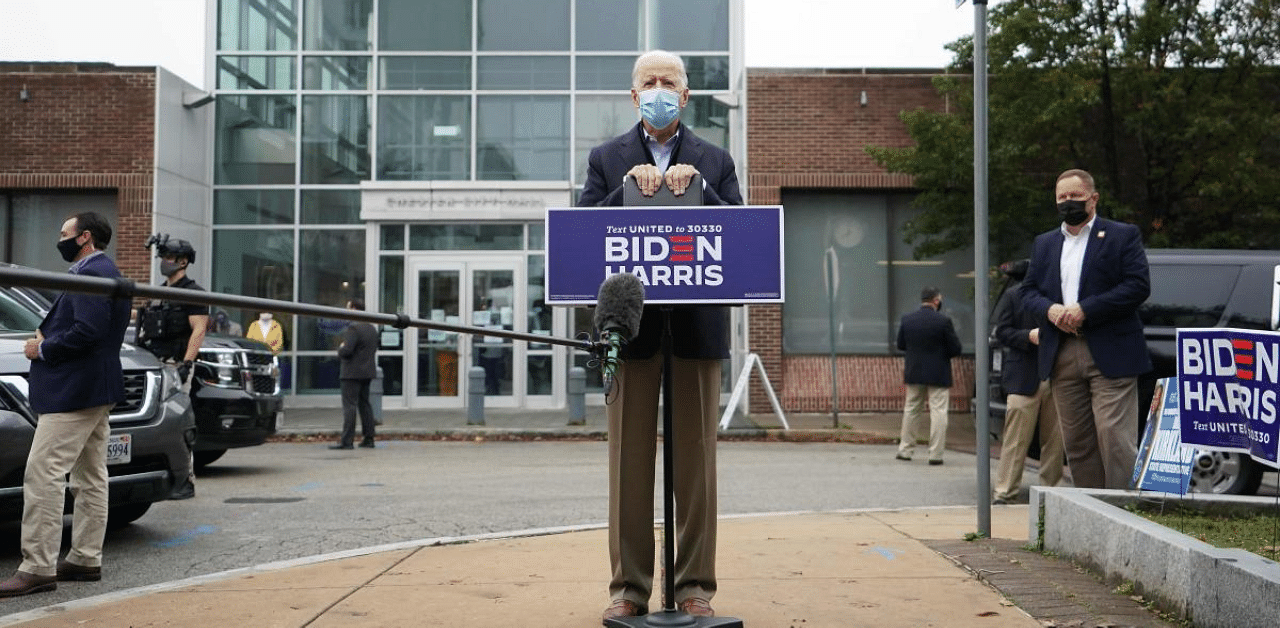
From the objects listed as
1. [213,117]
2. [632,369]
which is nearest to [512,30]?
[213,117]

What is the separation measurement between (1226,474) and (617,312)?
21.6 ft

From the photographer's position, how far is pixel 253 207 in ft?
69.2

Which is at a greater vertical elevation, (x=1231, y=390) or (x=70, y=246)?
(x=70, y=246)

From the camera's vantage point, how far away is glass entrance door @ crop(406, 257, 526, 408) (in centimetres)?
2048

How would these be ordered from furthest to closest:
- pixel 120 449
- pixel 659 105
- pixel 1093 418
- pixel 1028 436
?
pixel 1028 436, pixel 120 449, pixel 1093 418, pixel 659 105

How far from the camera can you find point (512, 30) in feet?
69.9

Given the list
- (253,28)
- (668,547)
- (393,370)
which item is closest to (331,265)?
(393,370)

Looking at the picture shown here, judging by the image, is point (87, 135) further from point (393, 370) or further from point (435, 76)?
point (393, 370)

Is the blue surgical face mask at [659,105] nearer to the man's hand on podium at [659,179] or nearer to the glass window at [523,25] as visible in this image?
the man's hand on podium at [659,179]

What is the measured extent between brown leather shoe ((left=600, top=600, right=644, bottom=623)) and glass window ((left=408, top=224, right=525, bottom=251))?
16.7m

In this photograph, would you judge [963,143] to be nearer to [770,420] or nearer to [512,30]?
[770,420]

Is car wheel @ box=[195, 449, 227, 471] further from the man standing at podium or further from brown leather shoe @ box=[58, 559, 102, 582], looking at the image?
the man standing at podium

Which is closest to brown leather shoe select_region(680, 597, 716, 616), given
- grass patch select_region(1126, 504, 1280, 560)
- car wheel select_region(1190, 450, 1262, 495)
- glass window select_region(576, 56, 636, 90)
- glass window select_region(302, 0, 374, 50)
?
grass patch select_region(1126, 504, 1280, 560)

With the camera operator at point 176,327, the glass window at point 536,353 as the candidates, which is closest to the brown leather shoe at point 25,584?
the camera operator at point 176,327
